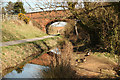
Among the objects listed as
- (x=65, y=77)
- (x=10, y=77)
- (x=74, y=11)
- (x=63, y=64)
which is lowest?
(x=10, y=77)

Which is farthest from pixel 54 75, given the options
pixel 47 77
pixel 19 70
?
pixel 19 70

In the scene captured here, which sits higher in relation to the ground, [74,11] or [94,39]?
[74,11]

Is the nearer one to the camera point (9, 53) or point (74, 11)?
point (74, 11)

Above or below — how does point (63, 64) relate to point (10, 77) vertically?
above

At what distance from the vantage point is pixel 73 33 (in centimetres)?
2023

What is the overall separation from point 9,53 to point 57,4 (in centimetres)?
515

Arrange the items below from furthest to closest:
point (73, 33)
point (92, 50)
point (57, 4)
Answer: point (73, 33), point (92, 50), point (57, 4)

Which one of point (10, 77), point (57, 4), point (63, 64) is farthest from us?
point (10, 77)

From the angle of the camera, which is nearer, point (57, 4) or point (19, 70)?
point (57, 4)

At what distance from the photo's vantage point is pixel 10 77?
19.7 feet

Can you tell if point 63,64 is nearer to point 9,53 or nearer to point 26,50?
point 9,53

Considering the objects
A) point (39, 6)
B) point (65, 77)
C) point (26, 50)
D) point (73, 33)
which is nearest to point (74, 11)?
point (39, 6)

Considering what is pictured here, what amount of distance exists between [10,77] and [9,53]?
2.36 meters

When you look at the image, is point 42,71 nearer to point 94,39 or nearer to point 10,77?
point 10,77
